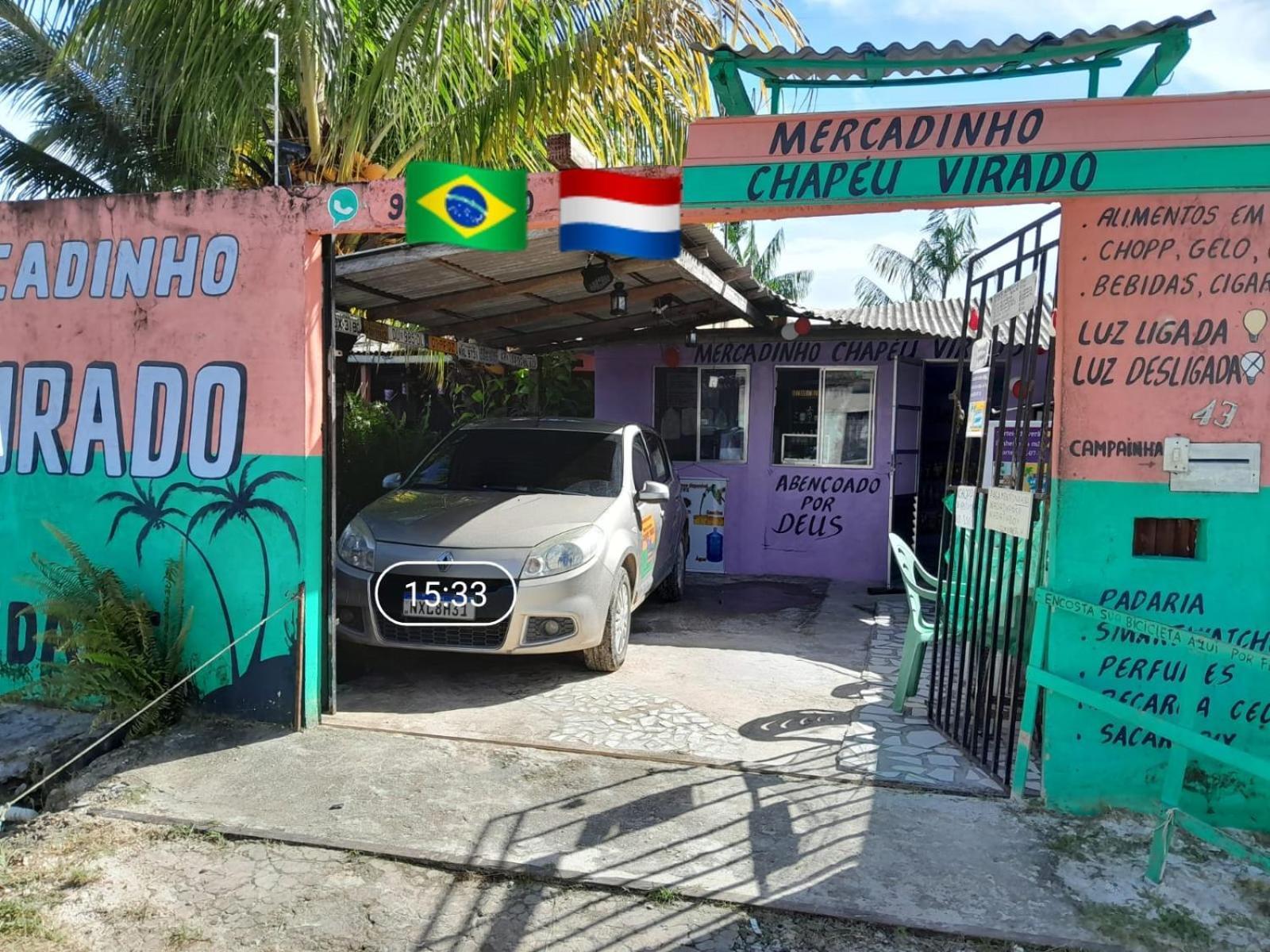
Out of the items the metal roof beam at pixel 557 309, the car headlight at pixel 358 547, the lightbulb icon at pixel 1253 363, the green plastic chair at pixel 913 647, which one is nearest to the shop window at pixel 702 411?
the metal roof beam at pixel 557 309

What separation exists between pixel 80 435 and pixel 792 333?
6.65 m

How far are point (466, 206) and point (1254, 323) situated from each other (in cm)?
356

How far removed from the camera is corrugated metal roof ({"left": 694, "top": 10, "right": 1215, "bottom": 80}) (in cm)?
381

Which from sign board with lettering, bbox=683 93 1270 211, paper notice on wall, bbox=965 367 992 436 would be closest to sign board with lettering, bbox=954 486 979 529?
paper notice on wall, bbox=965 367 992 436

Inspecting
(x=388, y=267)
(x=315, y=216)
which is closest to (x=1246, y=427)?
(x=315, y=216)

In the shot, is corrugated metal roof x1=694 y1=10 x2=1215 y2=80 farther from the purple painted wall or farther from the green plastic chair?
the purple painted wall

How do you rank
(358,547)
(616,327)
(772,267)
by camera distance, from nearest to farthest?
(358,547)
(616,327)
(772,267)

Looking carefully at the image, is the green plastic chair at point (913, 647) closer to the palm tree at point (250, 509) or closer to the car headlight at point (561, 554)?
the car headlight at point (561, 554)

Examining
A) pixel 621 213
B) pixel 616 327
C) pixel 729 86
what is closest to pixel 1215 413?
pixel 729 86

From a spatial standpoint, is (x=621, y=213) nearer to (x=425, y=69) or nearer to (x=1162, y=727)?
(x=1162, y=727)

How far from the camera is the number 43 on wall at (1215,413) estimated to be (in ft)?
12.9

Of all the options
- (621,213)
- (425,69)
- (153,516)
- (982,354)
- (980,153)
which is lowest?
(153,516)

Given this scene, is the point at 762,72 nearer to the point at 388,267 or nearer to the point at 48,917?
the point at 388,267

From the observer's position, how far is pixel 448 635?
5660 millimetres
